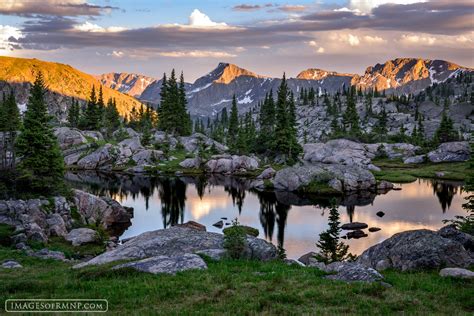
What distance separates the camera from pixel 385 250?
2569 cm

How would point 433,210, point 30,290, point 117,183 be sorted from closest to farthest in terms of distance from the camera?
point 30,290, point 433,210, point 117,183

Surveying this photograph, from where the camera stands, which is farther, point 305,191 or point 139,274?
point 305,191

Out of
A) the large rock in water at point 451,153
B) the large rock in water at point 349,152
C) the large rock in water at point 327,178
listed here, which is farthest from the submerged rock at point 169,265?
the large rock in water at point 451,153

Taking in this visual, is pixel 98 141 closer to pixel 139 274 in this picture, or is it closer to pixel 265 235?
pixel 265 235

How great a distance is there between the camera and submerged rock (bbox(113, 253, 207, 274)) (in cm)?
1988

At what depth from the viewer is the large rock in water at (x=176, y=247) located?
25.0 m

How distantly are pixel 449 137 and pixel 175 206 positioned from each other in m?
106

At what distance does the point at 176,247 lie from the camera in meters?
26.5

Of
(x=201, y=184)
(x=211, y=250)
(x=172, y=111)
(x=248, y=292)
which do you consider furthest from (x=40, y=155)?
(x=172, y=111)

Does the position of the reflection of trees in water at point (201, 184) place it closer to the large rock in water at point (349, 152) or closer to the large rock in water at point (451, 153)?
the large rock in water at point (349, 152)

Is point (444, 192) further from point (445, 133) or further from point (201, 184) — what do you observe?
point (445, 133)

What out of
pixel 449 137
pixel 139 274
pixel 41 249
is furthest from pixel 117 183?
pixel 449 137

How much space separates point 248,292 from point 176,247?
35.6 feet

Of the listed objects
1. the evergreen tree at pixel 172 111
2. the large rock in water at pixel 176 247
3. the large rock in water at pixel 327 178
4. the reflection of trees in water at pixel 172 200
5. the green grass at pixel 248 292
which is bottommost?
the reflection of trees in water at pixel 172 200
